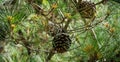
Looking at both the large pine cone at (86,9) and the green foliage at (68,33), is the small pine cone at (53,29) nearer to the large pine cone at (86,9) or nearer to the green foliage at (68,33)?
the green foliage at (68,33)

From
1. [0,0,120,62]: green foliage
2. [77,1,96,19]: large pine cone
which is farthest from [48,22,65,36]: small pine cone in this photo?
[77,1,96,19]: large pine cone

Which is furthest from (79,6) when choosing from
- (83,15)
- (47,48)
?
(47,48)

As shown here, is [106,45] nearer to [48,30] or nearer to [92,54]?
[92,54]

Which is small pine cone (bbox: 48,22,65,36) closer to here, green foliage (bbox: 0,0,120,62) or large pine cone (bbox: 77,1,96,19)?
green foliage (bbox: 0,0,120,62)

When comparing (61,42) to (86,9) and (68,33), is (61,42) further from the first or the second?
(86,9)

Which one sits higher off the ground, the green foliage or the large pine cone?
the large pine cone
